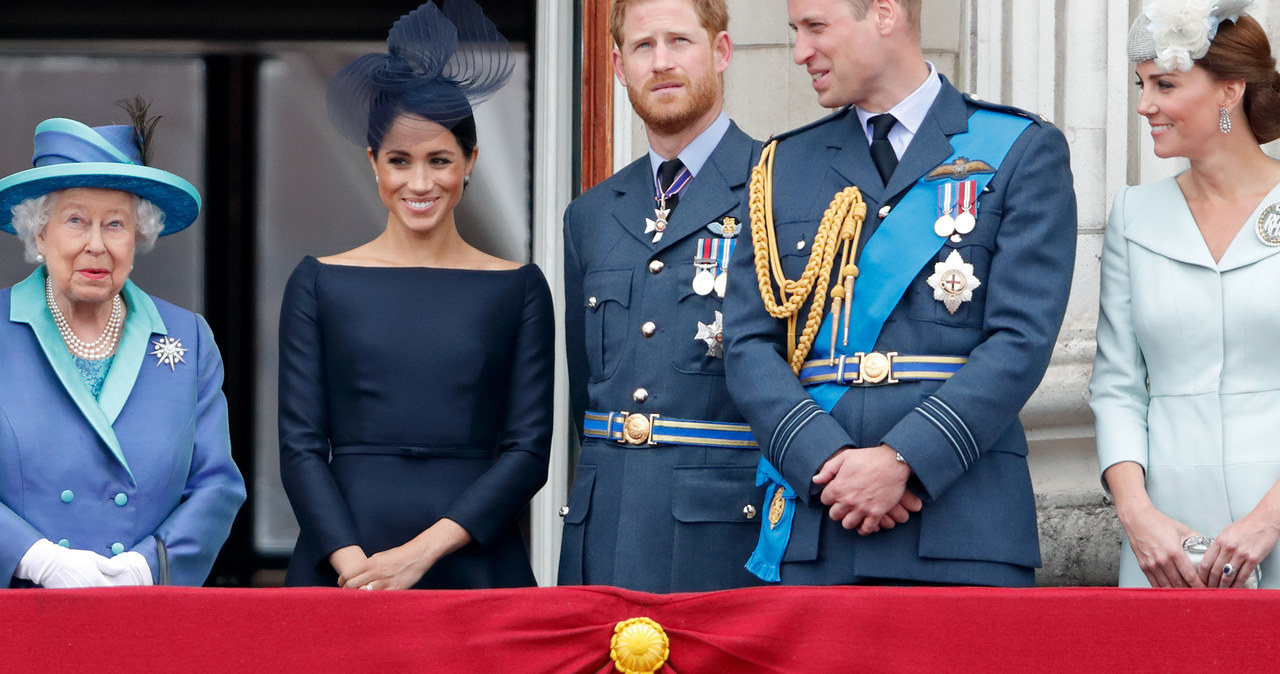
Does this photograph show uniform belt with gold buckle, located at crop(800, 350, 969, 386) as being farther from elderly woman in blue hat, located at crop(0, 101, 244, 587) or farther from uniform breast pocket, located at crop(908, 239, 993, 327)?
elderly woman in blue hat, located at crop(0, 101, 244, 587)

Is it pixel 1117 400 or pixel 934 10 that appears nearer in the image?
pixel 1117 400

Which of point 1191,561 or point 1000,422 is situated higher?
point 1000,422

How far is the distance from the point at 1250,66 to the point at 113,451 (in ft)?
6.81

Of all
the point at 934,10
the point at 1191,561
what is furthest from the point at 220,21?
the point at 1191,561

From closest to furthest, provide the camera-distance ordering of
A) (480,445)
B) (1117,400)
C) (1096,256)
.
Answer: (1117,400) → (480,445) → (1096,256)

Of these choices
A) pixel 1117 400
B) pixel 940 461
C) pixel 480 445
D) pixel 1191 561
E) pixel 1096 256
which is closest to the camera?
pixel 940 461

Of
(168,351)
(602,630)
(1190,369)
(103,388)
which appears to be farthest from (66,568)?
(1190,369)

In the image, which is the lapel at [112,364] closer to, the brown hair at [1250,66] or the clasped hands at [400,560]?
the clasped hands at [400,560]

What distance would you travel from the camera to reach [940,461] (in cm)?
228

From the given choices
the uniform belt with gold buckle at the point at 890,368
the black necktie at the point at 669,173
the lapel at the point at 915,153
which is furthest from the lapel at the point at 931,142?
the black necktie at the point at 669,173

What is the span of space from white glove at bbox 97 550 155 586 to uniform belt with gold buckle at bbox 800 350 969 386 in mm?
1212

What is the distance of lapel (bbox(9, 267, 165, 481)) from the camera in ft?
8.75

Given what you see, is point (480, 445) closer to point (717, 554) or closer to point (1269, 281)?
point (717, 554)

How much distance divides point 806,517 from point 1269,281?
878 mm
